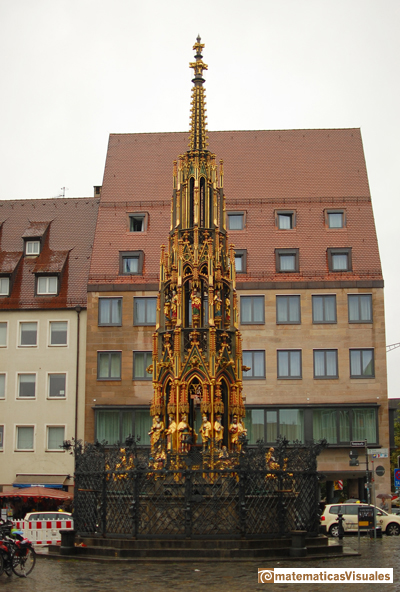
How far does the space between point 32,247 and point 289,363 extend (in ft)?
53.1

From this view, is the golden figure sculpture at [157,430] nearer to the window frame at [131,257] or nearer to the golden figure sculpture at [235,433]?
the golden figure sculpture at [235,433]

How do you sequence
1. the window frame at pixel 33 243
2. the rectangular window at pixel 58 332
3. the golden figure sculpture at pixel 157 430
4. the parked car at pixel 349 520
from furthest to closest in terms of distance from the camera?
the window frame at pixel 33 243
the rectangular window at pixel 58 332
the parked car at pixel 349 520
the golden figure sculpture at pixel 157 430

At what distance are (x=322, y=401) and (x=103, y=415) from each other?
11038mm

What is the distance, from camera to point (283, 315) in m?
47.5

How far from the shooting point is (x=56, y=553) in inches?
925

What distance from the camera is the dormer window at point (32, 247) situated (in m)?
52.2

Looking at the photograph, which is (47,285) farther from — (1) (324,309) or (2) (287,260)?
(1) (324,309)

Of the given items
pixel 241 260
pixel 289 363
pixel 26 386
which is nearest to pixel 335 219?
pixel 241 260

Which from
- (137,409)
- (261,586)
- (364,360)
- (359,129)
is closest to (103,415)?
(137,409)

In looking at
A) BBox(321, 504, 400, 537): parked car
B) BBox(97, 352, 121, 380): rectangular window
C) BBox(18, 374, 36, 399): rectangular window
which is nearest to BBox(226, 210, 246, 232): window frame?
BBox(97, 352, 121, 380): rectangular window

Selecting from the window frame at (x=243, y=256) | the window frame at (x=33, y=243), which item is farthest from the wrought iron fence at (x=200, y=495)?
the window frame at (x=33, y=243)

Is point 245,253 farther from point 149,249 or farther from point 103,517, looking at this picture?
point 103,517

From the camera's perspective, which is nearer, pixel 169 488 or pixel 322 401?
pixel 169 488

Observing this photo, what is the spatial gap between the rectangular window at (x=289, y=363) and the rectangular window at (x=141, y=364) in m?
6.59
